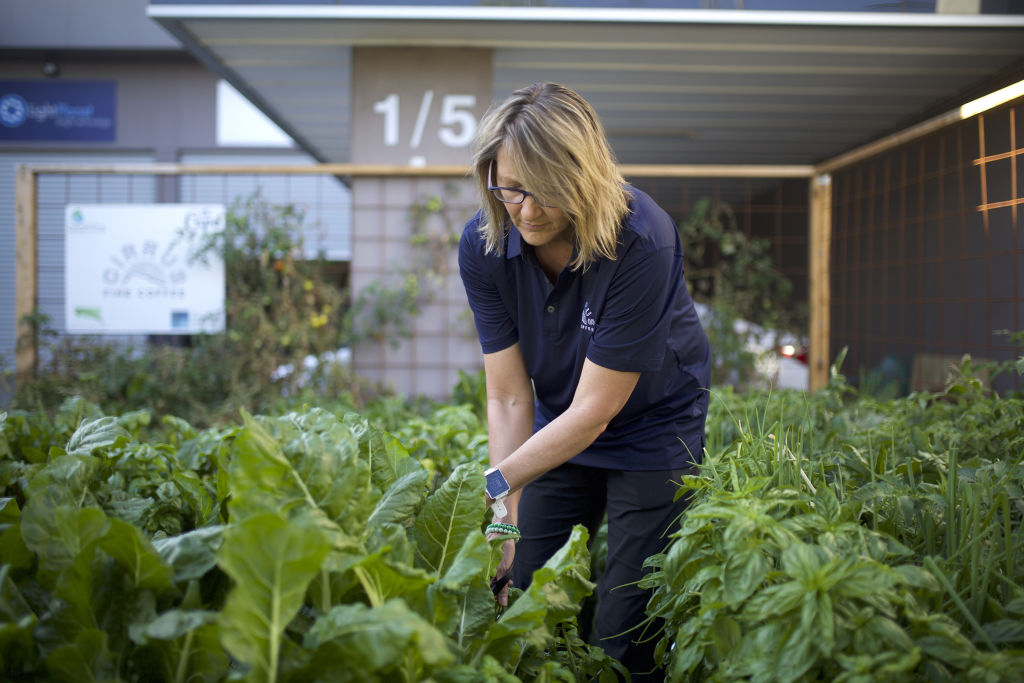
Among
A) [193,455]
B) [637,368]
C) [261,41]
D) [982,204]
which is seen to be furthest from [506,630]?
[261,41]

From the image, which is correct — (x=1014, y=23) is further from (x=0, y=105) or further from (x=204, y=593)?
(x=0, y=105)

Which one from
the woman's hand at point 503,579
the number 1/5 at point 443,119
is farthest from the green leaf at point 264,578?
the number 1/5 at point 443,119

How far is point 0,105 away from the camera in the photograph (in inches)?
439

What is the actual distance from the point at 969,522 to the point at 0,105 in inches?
518

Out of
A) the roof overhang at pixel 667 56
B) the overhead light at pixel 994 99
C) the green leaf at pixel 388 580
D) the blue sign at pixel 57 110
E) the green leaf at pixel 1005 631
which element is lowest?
the green leaf at pixel 1005 631

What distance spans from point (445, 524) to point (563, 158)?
31.1 inches

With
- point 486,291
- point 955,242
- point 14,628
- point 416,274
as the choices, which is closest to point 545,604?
point 14,628

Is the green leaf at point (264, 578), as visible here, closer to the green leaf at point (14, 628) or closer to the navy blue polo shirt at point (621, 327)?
the green leaf at point (14, 628)

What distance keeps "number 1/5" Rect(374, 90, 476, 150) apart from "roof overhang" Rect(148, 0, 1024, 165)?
1.28ft

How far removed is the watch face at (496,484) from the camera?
5.45 ft

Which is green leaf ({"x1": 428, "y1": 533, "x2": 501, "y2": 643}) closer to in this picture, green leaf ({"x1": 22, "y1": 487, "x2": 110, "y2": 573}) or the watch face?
the watch face

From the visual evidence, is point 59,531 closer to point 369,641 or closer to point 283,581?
point 283,581

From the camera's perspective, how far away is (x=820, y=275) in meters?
5.44

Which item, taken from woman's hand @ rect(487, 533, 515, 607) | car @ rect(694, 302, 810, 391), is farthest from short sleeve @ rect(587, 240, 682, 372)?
car @ rect(694, 302, 810, 391)
